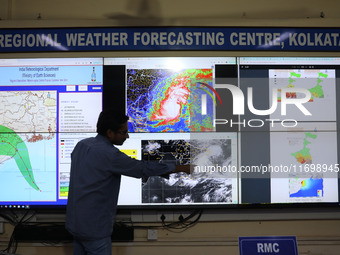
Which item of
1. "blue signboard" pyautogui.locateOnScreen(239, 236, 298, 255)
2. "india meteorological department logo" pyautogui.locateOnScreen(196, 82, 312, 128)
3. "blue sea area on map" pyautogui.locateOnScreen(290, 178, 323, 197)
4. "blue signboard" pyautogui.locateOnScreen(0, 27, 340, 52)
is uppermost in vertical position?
"blue signboard" pyautogui.locateOnScreen(0, 27, 340, 52)

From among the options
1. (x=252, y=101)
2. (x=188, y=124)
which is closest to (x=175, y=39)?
(x=188, y=124)

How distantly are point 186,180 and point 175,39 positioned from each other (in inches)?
51.0

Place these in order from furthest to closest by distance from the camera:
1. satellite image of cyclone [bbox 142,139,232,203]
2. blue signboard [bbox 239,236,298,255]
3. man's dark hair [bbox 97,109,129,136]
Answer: satellite image of cyclone [bbox 142,139,232,203]
man's dark hair [bbox 97,109,129,136]
blue signboard [bbox 239,236,298,255]

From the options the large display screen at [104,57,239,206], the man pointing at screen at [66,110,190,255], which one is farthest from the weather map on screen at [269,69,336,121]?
the man pointing at screen at [66,110,190,255]

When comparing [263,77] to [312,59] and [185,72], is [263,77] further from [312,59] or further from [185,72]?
[185,72]

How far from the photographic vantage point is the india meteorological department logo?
9.91 feet

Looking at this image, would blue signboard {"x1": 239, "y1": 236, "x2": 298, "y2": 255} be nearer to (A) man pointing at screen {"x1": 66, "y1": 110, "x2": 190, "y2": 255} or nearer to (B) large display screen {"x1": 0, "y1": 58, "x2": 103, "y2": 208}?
(A) man pointing at screen {"x1": 66, "y1": 110, "x2": 190, "y2": 255}

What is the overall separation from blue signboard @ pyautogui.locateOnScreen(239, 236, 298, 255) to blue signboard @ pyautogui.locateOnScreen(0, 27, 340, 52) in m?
1.72

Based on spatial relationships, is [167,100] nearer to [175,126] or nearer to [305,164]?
[175,126]

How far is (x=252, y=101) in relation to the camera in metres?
3.05

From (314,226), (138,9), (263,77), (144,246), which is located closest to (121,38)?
(138,9)

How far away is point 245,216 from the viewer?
9.93 feet

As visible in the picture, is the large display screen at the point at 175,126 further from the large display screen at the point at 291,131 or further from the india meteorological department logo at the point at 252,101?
the large display screen at the point at 291,131

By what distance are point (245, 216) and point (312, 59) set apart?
5.17 feet
